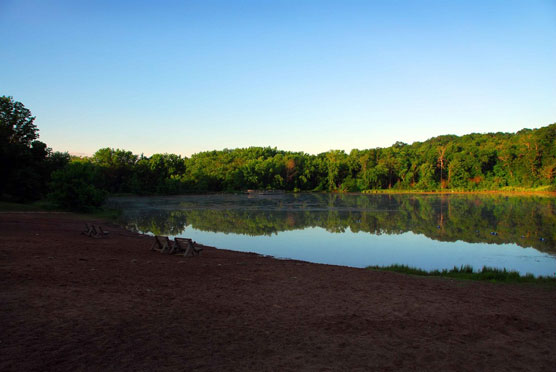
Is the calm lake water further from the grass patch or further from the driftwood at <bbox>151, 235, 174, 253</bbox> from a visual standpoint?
the driftwood at <bbox>151, 235, 174, 253</bbox>

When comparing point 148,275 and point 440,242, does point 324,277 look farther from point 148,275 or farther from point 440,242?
point 440,242

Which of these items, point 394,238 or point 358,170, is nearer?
point 394,238

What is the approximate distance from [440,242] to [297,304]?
1534cm

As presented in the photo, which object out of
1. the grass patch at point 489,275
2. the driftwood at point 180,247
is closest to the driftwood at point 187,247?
the driftwood at point 180,247

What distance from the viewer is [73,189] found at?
34250 mm

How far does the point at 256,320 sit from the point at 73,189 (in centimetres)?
3242

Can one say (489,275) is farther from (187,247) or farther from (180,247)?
(180,247)

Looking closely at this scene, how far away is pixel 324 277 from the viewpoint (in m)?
11.6

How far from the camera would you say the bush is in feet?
111

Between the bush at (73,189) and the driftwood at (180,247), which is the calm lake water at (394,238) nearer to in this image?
the driftwood at (180,247)

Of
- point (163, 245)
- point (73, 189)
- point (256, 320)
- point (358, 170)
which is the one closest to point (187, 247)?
point (163, 245)

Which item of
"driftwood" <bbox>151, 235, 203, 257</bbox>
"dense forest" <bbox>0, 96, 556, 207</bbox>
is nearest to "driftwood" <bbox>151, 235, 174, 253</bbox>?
"driftwood" <bbox>151, 235, 203, 257</bbox>

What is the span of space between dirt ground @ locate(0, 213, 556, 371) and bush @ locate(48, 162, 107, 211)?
24.1 meters

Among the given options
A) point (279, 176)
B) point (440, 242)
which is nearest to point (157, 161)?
point (279, 176)
